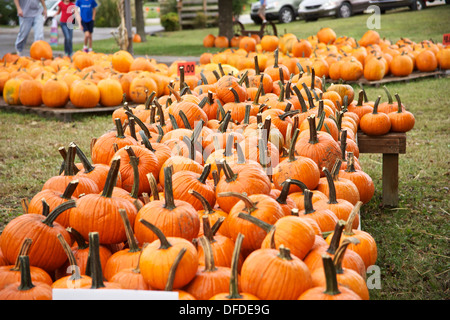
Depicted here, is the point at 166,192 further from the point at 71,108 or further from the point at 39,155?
the point at 71,108

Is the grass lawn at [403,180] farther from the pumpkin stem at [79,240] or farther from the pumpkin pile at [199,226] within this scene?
the pumpkin stem at [79,240]

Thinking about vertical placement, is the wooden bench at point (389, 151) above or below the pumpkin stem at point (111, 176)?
below

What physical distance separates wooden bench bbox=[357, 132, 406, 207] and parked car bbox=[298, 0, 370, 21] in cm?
1918

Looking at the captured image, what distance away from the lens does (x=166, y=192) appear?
77.4 inches

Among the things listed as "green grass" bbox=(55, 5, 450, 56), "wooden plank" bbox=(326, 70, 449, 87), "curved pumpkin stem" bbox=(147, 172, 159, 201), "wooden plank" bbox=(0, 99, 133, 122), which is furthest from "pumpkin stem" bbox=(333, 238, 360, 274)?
"green grass" bbox=(55, 5, 450, 56)

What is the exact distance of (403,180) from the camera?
5.05 meters

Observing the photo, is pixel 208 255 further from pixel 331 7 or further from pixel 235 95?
pixel 331 7

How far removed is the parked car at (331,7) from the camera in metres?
22.1

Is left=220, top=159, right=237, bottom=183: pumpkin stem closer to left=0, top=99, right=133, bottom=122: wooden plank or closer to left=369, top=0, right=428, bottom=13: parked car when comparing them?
left=0, top=99, right=133, bottom=122: wooden plank

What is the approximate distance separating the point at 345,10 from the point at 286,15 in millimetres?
3089

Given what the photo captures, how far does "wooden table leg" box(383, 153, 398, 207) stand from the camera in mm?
4352

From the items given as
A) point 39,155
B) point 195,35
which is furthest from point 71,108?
point 195,35

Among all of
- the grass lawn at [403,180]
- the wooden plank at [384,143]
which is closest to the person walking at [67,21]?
the grass lawn at [403,180]

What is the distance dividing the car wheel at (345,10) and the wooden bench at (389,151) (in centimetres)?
1933
